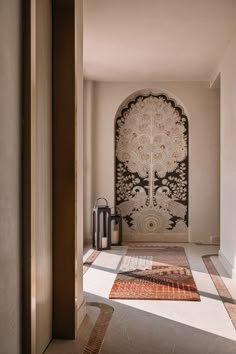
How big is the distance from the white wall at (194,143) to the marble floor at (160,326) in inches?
129

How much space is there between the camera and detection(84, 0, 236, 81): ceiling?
4.71 meters

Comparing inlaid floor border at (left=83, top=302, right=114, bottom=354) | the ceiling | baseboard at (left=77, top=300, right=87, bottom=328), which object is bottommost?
inlaid floor border at (left=83, top=302, right=114, bottom=354)

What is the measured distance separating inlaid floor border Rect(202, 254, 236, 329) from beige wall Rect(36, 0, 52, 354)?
1.54 metres

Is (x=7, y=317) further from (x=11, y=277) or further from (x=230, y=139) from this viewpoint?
(x=230, y=139)

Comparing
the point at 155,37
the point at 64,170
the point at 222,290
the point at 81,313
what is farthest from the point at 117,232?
the point at 64,170

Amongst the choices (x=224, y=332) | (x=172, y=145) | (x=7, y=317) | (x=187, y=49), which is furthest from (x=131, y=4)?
(x=172, y=145)

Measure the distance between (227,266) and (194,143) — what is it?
308 centimetres

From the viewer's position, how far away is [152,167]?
8.49m

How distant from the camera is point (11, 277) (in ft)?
6.87

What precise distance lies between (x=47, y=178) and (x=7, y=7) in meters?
1.37

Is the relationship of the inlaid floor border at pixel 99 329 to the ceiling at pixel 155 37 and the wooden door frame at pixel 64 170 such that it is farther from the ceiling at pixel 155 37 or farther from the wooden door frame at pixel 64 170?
the ceiling at pixel 155 37

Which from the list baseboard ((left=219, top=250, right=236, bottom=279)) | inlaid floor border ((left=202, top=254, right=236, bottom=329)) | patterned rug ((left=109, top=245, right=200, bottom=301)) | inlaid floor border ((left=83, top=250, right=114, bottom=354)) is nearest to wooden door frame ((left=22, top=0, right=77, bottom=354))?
inlaid floor border ((left=83, top=250, right=114, bottom=354))

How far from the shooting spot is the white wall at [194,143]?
8.29m

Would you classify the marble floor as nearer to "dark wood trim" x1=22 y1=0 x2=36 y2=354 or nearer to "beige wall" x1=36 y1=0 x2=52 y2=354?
"beige wall" x1=36 y1=0 x2=52 y2=354
